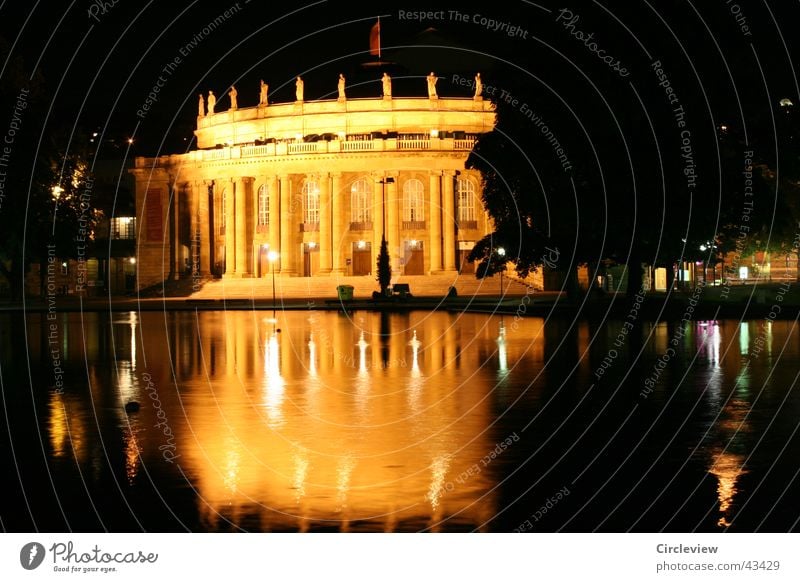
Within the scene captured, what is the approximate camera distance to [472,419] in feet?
68.8

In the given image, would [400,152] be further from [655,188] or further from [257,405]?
[257,405]

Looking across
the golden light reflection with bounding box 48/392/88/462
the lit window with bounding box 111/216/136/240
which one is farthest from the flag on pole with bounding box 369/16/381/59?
the golden light reflection with bounding box 48/392/88/462

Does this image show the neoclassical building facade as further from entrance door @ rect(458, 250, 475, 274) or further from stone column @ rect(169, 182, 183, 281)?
stone column @ rect(169, 182, 183, 281)

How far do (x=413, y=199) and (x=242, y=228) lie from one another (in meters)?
17.0

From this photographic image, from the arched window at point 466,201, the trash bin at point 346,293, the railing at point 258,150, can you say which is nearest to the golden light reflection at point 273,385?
the trash bin at point 346,293

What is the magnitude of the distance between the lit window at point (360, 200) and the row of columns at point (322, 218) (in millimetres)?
805

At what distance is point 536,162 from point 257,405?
116 feet

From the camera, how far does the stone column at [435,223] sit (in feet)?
381

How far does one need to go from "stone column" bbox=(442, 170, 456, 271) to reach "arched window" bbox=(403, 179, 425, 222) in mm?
3161

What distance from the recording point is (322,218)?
390ft

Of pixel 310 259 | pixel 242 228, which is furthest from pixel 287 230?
pixel 242 228

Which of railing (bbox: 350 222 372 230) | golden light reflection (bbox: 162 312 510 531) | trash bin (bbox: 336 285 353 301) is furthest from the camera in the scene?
railing (bbox: 350 222 372 230)

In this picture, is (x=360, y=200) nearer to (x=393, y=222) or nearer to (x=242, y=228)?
(x=393, y=222)
